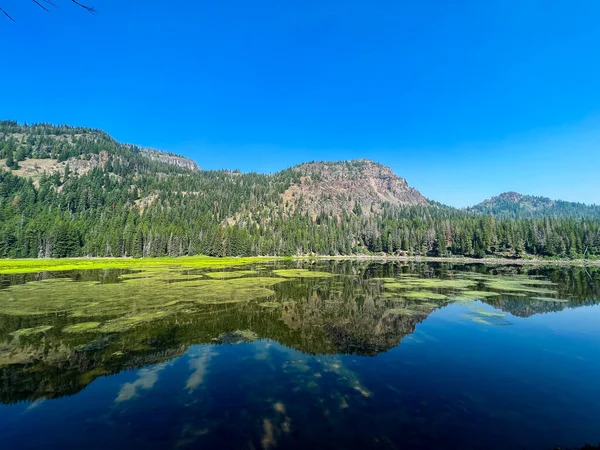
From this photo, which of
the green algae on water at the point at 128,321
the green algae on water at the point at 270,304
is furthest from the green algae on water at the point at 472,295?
the green algae on water at the point at 128,321

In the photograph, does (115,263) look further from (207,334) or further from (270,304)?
(207,334)

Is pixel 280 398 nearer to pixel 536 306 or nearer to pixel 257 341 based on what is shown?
pixel 257 341

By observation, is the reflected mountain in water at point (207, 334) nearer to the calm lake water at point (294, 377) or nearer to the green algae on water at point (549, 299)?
the calm lake water at point (294, 377)

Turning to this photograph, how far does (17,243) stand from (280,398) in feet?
491

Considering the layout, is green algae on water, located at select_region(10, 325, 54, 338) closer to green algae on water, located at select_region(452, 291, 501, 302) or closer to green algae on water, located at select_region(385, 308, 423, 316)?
green algae on water, located at select_region(385, 308, 423, 316)

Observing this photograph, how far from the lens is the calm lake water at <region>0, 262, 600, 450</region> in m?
9.23

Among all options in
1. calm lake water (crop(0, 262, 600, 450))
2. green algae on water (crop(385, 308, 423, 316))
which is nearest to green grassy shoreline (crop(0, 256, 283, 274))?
calm lake water (crop(0, 262, 600, 450))

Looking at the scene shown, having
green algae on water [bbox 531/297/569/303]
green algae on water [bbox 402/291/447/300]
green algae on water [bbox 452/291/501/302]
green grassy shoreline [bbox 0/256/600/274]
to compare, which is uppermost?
green algae on water [bbox 531/297/569/303]

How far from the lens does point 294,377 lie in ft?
44.2

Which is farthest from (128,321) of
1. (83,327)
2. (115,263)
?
(115,263)

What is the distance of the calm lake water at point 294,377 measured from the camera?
9.23 meters

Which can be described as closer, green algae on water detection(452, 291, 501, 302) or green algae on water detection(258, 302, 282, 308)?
green algae on water detection(258, 302, 282, 308)

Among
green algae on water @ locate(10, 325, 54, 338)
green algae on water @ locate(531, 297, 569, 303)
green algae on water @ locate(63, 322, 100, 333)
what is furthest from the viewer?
green algae on water @ locate(531, 297, 569, 303)

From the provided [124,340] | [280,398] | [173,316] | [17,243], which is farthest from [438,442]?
[17,243]
